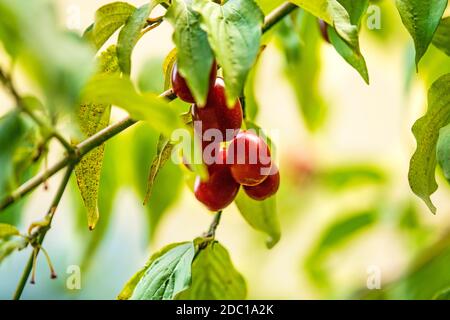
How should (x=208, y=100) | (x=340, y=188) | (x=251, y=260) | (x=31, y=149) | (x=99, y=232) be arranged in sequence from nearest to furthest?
(x=31, y=149) < (x=208, y=100) < (x=99, y=232) < (x=340, y=188) < (x=251, y=260)

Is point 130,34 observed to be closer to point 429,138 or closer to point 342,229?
point 429,138

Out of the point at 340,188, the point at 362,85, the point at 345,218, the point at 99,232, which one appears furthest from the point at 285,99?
the point at 99,232

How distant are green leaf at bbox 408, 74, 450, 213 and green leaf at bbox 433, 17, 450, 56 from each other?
0.04 meters

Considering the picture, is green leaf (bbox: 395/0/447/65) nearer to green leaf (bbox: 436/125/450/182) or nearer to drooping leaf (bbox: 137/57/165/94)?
green leaf (bbox: 436/125/450/182)

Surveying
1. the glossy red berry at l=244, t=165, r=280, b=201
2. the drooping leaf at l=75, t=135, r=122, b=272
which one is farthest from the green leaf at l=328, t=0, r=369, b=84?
the drooping leaf at l=75, t=135, r=122, b=272

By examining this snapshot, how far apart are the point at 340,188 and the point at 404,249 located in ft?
0.57

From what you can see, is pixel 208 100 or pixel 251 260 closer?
pixel 208 100

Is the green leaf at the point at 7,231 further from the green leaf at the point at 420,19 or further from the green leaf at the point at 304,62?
the green leaf at the point at 304,62

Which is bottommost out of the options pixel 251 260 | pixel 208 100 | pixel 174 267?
pixel 251 260

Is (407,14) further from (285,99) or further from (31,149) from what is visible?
(285,99)

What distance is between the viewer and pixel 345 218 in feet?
4.06

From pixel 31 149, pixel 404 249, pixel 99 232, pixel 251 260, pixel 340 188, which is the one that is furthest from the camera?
pixel 251 260

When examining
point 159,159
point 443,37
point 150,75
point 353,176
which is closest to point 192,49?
point 159,159

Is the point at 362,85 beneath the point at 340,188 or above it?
above
